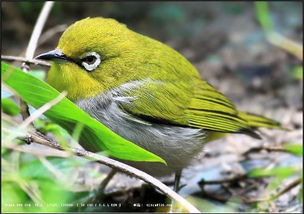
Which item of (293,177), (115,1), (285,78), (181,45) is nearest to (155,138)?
(293,177)

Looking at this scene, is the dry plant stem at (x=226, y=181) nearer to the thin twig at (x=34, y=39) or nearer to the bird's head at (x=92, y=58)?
the bird's head at (x=92, y=58)

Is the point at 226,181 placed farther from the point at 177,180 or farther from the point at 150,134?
the point at 150,134

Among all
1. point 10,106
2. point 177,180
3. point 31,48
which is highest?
point 31,48

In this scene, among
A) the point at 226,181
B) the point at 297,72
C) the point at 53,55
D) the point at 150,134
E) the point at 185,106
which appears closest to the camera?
the point at 53,55

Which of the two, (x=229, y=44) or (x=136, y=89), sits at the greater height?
(x=229, y=44)

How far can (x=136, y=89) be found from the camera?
4215 millimetres

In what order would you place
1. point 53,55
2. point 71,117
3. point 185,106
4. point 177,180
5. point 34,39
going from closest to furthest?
point 71,117
point 53,55
point 34,39
point 185,106
point 177,180

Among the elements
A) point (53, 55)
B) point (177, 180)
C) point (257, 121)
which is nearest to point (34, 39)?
point (53, 55)

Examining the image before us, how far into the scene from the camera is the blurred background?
223 inches

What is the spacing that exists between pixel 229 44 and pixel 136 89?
3481 mm

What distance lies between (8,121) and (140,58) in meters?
1.15

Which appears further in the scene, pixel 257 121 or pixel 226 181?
pixel 257 121

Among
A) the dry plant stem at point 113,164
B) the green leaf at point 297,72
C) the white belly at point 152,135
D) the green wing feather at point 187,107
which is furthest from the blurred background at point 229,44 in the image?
the dry plant stem at point 113,164

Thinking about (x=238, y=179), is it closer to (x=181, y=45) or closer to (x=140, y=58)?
(x=140, y=58)
